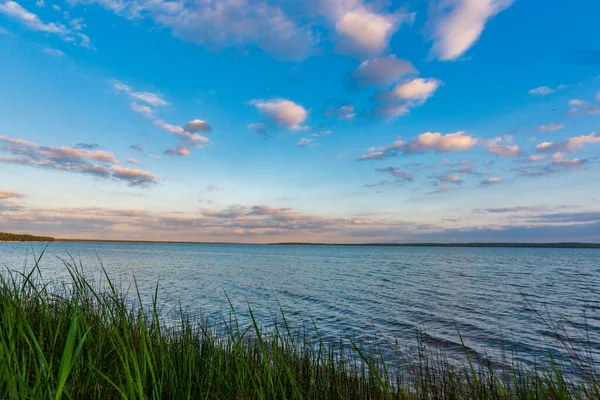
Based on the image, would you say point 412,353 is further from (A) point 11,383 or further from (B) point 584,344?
(A) point 11,383

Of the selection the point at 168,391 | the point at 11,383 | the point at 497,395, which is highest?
the point at 11,383

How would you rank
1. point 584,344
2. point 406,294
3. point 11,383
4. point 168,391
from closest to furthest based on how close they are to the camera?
point 11,383
point 168,391
point 584,344
point 406,294

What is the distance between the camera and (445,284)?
31953 mm

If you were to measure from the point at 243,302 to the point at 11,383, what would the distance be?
67.1 ft

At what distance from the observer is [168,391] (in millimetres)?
3457

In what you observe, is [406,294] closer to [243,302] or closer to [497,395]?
[243,302]

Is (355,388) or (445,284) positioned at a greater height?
(355,388)

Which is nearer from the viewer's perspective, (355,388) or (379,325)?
(355,388)

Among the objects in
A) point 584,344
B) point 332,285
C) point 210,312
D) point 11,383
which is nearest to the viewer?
point 11,383

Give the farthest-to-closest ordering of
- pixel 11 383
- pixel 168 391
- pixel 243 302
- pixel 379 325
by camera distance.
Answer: pixel 243 302 < pixel 379 325 < pixel 168 391 < pixel 11 383

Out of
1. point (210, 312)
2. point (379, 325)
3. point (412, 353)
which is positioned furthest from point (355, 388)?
point (210, 312)

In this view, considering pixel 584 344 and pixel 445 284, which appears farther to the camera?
pixel 445 284

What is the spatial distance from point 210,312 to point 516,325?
15.3m

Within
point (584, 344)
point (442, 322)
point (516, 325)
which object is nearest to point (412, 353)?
point (442, 322)
